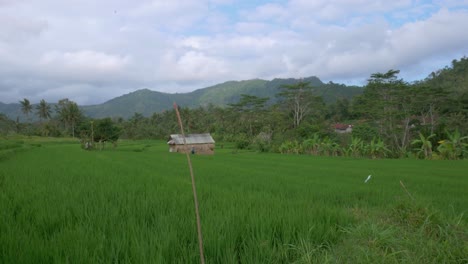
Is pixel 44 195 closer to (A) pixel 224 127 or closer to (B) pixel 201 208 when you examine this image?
(B) pixel 201 208

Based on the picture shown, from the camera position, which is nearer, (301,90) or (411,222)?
(411,222)

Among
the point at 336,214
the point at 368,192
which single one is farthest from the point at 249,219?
the point at 368,192

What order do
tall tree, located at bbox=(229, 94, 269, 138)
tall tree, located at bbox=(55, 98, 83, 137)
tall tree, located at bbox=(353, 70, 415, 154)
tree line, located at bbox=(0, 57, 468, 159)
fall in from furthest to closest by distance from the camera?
tall tree, located at bbox=(55, 98, 83, 137)
tall tree, located at bbox=(229, 94, 269, 138)
tall tree, located at bbox=(353, 70, 415, 154)
tree line, located at bbox=(0, 57, 468, 159)

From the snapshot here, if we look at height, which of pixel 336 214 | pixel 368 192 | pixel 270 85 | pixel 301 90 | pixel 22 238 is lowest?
pixel 368 192

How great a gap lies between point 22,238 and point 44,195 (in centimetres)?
213

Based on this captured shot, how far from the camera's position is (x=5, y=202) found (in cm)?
346

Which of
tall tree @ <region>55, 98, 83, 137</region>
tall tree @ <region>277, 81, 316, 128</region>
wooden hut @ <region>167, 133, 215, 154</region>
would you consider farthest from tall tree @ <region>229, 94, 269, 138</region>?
tall tree @ <region>55, 98, 83, 137</region>

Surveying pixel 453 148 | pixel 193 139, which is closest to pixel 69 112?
pixel 193 139

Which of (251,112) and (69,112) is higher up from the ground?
(69,112)

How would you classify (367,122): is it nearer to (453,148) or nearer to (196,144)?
(453,148)

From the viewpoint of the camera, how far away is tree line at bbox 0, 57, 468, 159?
21.7 m

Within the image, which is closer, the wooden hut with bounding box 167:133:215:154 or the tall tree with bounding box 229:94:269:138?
the wooden hut with bounding box 167:133:215:154

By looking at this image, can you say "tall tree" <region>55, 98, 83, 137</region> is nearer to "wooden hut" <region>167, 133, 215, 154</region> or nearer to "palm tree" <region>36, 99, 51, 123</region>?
"palm tree" <region>36, 99, 51, 123</region>

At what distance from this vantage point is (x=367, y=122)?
30234mm
